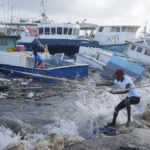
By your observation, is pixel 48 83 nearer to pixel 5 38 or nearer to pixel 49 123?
pixel 5 38

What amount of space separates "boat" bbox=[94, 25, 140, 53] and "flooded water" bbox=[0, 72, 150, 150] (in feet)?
63.3

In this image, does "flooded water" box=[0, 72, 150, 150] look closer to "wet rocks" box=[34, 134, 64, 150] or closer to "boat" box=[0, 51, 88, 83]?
"wet rocks" box=[34, 134, 64, 150]

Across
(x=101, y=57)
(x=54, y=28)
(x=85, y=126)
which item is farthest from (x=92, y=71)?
(x=85, y=126)

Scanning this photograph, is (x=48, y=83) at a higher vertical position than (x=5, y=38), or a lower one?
lower

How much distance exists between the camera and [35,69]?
22.6m

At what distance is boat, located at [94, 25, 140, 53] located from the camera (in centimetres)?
3994

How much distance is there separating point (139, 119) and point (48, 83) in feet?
29.4

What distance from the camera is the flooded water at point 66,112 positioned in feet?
37.3

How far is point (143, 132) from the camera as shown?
36.5 ft

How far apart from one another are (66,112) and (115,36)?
2689 cm

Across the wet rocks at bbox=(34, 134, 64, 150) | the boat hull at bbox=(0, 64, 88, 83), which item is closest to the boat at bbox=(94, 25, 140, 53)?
the boat hull at bbox=(0, 64, 88, 83)

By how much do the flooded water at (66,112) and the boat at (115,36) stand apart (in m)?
19.3

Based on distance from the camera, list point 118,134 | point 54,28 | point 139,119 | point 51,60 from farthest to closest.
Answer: point 54,28 < point 51,60 < point 139,119 < point 118,134

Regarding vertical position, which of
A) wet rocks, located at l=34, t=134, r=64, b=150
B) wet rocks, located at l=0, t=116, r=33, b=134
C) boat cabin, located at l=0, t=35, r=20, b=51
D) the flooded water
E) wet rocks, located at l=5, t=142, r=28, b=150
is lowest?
the flooded water
